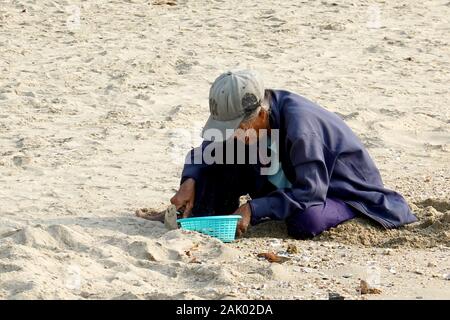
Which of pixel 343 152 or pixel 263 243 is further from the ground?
pixel 343 152

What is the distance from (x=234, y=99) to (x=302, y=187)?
0.55 meters

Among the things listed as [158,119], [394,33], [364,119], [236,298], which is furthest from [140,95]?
[236,298]

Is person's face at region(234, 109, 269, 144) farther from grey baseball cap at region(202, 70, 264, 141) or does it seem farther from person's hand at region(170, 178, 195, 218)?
person's hand at region(170, 178, 195, 218)

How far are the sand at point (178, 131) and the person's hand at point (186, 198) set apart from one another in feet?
0.48

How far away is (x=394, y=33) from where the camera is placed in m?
10.5

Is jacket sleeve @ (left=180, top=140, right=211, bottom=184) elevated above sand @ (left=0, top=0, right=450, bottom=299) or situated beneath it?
elevated above

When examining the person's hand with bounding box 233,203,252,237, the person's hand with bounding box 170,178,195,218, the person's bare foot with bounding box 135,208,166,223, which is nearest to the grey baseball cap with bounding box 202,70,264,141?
the person's hand with bounding box 233,203,252,237

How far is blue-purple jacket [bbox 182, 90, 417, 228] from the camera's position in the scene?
5.51m

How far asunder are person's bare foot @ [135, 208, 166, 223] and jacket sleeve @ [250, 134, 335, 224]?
648mm

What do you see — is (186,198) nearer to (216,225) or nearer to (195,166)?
(195,166)

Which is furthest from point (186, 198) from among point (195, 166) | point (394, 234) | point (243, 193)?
point (394, 234)

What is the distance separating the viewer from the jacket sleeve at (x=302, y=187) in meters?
5.48

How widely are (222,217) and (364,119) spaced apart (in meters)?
3.02

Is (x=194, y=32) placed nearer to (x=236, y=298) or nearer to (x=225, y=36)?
(x=225, y=36)
